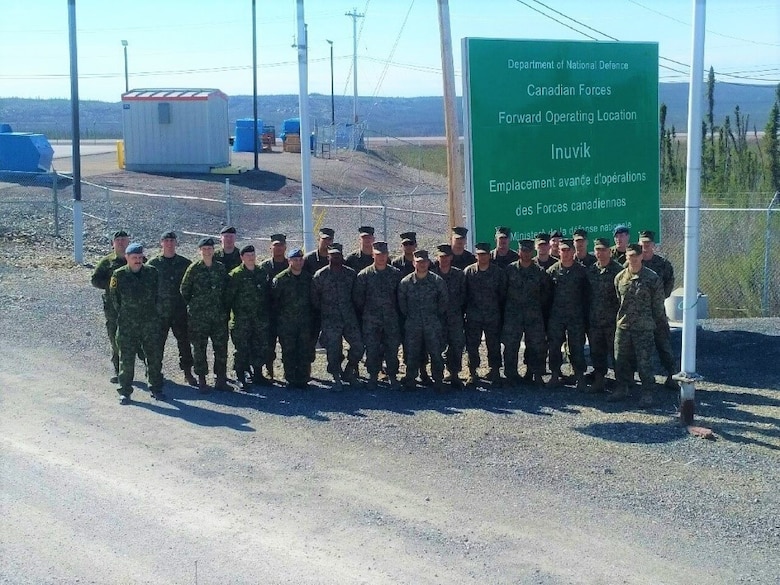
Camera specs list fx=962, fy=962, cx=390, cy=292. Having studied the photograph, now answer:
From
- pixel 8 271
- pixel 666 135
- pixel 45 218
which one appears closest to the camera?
pixel 8 271

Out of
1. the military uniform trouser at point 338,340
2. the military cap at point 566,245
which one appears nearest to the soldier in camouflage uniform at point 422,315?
the military uniform trouser at point 338,340

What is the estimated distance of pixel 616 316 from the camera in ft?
33.5

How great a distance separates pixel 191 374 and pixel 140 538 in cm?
449

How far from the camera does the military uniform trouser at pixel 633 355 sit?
964cm

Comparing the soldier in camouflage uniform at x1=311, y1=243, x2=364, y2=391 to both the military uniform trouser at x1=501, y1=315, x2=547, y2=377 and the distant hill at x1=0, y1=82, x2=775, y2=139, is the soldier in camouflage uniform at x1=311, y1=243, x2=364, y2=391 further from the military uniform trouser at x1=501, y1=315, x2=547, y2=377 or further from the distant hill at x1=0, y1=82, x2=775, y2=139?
the distant hill at x1=0, y1=82, x2=775, y2=139

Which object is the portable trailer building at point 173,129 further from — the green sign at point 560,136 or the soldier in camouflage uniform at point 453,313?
the soldier in camouflage uniform at point 453,313

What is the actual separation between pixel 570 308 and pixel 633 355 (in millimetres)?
893

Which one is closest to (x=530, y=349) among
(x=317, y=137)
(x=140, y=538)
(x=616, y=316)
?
(x=616, y=316)

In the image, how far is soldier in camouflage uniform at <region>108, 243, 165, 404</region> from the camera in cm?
992

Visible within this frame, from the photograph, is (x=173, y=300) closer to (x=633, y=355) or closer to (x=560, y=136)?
(x=633, y=355)

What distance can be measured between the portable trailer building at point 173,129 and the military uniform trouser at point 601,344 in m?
28.8

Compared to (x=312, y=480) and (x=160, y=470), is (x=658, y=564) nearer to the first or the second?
(x=312, y=480)

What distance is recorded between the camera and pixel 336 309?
34.2 ft

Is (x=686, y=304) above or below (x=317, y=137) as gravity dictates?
below
